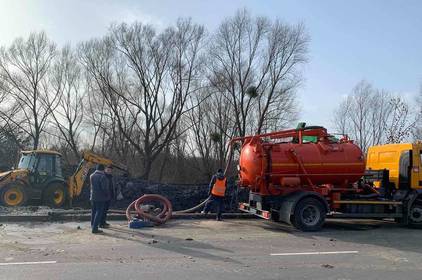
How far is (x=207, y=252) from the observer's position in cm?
1080

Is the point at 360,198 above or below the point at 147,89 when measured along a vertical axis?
below

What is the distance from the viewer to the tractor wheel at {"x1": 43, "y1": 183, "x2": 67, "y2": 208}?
21.5 metres

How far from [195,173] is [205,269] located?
43.0 metres

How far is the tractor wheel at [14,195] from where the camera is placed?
20.7 meters

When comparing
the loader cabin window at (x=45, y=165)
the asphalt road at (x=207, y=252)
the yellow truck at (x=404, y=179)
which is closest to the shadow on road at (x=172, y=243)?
the asphalt road at (x=207, y=252)

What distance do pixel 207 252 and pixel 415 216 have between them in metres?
8.51

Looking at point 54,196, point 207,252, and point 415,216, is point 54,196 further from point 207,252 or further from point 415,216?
point 415,216

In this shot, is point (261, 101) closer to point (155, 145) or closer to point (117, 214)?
point (155, 145)

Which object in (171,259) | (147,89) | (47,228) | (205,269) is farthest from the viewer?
(147,89)

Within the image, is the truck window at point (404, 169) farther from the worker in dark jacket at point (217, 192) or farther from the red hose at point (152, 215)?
the red hose at point (152, 215)

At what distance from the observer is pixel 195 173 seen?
52.1 meters

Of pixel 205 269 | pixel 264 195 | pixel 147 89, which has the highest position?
pixel 147 89

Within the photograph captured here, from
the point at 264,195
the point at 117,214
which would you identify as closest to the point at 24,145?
the point at 117,214

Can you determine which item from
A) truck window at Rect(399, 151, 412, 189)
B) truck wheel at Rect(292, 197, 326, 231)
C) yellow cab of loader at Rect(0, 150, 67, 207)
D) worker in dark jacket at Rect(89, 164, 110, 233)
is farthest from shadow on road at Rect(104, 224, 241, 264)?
yellow cab of loader at Rect(0, 150, 67, 207)
